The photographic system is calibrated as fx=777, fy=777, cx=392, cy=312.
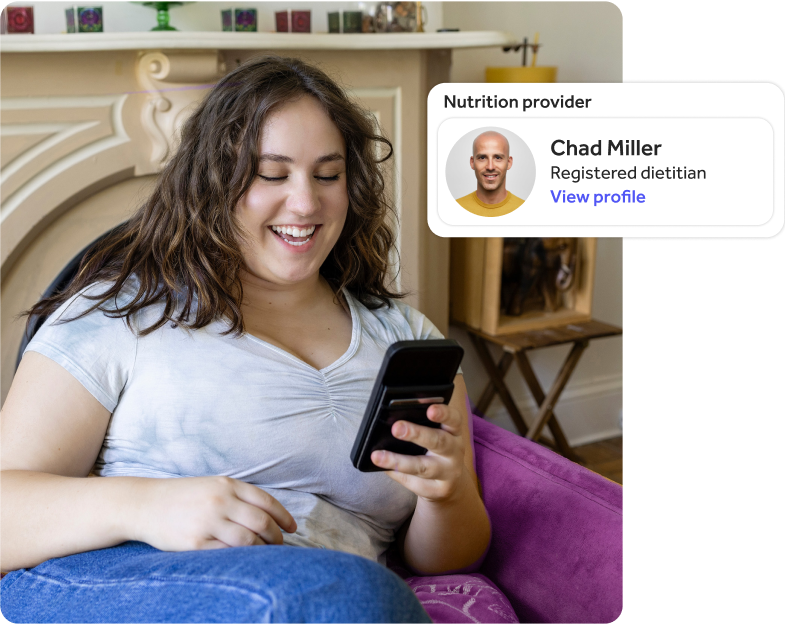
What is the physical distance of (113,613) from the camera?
78 cm

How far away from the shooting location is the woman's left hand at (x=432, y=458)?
87 cm

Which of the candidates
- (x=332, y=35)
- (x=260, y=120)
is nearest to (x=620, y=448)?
(x=332, y=35)

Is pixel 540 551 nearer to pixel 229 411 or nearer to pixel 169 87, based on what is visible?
pixel 229 411

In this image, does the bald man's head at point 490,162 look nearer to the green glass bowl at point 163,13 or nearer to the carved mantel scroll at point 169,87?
the carved mantel scroll at point 169,87

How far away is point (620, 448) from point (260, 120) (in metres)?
2.26

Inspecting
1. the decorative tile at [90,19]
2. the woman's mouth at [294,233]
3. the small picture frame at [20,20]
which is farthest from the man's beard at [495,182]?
the small picture frame at [20,20]

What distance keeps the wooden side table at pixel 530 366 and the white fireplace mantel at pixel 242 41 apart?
868 mm

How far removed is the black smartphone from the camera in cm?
86

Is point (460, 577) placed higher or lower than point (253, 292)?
lower

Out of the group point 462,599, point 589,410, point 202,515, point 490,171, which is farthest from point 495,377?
point 202,515

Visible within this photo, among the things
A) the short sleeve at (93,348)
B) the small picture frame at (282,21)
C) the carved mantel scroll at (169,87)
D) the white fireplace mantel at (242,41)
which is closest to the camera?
the short sleeve at (93,348)

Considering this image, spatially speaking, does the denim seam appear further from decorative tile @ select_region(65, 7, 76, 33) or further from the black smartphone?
decorative tile @ select_region(65, 7, 76, 33)

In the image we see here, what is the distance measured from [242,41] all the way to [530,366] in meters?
1.37

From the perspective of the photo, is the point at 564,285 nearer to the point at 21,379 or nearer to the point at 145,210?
the point at 145,210
